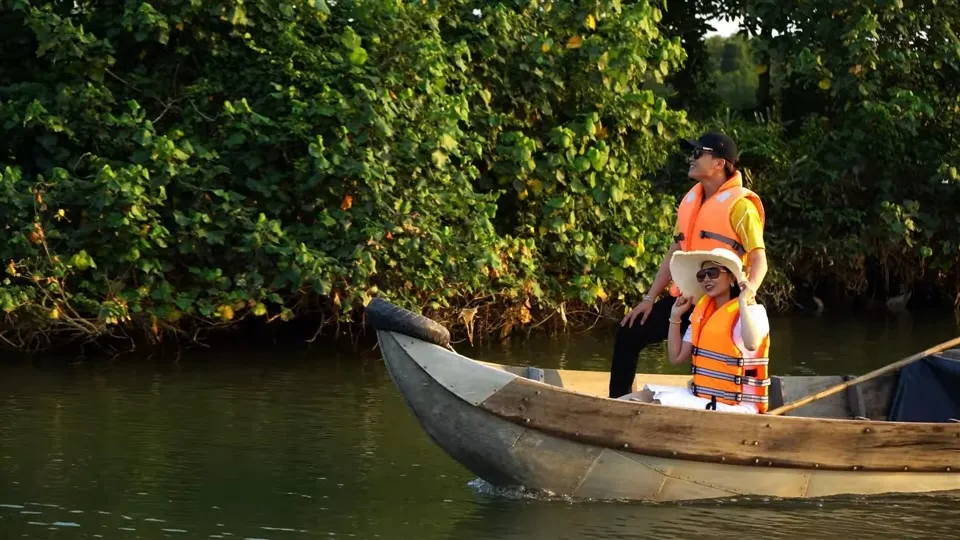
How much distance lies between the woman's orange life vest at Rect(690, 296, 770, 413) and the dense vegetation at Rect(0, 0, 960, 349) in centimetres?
453

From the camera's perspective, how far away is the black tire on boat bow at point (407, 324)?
7238mm

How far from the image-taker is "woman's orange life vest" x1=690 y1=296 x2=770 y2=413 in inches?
292

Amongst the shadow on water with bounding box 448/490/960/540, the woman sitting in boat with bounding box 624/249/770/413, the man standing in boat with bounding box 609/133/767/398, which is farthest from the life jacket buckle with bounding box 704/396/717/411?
the man standing in boat with bounding box 609/133/767/398

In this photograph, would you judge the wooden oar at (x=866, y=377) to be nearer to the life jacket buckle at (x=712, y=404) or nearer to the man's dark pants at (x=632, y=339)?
the life jacket buckle at (x=712, y=404)

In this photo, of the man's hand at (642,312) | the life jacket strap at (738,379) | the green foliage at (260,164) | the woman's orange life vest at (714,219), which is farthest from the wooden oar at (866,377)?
the green foliage at (260,164)

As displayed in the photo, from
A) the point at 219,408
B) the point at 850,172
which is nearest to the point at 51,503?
the point at 219,408

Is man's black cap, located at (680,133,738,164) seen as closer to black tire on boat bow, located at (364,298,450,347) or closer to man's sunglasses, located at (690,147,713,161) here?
man's sunglasses, located at (690,147,713,161)

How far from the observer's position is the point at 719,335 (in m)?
7.41

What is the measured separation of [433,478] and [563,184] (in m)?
5.83

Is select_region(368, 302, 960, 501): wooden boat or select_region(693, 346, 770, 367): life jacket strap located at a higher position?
select_region(693, 346, 770, 367): life jacket strap

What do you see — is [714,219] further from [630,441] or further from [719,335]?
[630,441]

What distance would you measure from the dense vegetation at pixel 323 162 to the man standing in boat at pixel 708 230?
3851 millimetres

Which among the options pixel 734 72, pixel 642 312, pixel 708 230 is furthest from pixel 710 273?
pixel 734 72

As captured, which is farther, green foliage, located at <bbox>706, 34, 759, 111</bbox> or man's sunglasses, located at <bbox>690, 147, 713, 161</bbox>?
green foliage, located at <bbox>706, 34, 759, 111</bbox>
